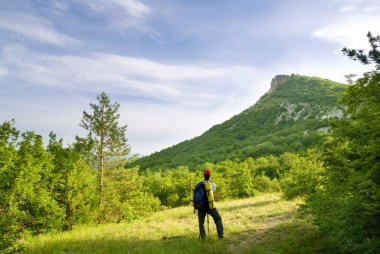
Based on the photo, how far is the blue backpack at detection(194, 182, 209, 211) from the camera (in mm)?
11125

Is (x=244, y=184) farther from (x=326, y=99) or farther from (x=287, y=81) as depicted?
(x=287, y=81)

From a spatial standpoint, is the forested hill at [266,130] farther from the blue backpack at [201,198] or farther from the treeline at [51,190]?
the blue backpack at [201,198]

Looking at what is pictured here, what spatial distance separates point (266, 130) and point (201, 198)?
126400 mm

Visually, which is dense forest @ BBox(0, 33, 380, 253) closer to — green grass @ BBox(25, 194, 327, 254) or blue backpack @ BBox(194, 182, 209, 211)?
green grass @ BBox(25, 194, 327, 254)

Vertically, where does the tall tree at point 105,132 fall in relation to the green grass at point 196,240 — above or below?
above

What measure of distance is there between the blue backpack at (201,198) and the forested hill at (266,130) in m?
82.7

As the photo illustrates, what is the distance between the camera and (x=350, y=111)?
9.02m

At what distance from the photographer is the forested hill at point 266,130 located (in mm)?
101375

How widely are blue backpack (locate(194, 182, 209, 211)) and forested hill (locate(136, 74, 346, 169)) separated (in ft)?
271

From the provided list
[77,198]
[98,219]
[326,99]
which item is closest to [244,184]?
[98,219]

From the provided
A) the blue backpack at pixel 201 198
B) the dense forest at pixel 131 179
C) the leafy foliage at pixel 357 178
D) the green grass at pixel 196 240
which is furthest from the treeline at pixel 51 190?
the leafy foliage at pixel 357 178

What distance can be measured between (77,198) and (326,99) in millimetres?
146131

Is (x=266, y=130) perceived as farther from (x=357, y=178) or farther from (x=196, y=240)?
(x=357, y=178)

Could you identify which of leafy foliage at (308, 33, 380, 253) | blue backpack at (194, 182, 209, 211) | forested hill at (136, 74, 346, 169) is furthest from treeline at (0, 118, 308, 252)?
forested hill at (136, 74, 346, 169)
